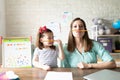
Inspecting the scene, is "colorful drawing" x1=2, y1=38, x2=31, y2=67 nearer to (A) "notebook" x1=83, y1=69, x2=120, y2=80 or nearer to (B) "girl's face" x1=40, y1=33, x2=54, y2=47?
(B) "girl's face" x1=40, y1=33, x2=54, y2=47

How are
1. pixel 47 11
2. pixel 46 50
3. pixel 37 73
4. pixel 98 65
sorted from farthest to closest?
pixel 47 11 → pixel 46 50 → pixel 98 65 → pixel 37 73

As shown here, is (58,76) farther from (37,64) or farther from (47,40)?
(47,40)

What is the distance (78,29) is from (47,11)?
1751mm

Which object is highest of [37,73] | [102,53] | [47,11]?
[47,11]

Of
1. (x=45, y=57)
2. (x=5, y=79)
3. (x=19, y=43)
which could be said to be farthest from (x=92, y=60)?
(x=5, y=79)

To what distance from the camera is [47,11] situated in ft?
11.0

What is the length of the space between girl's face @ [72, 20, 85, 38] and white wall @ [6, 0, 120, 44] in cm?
162

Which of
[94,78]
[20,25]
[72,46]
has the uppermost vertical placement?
[20,25]

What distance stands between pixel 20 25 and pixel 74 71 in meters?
2.16

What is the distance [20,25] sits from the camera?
3.37 metres

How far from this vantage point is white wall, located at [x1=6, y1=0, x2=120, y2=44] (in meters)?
3.33

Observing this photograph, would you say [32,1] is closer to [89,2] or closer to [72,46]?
[89,2]

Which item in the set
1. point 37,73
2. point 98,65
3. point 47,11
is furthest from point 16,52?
point 47,11

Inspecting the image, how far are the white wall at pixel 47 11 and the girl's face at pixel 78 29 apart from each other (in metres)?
1.62
